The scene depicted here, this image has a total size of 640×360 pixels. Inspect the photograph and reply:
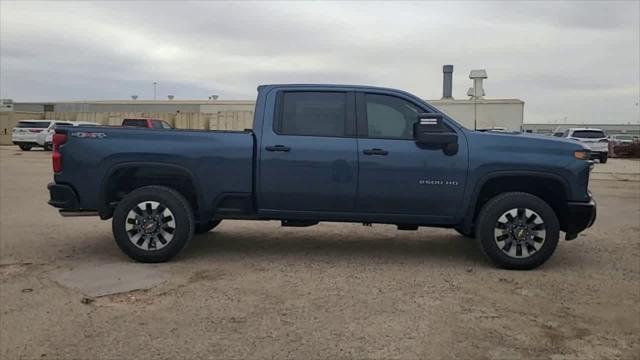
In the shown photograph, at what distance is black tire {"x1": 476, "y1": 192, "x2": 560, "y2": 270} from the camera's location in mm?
6504

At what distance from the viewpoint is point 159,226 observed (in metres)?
6.66

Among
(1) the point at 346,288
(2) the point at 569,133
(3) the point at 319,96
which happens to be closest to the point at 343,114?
(3) the point at 319,96

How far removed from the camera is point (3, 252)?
283 inches

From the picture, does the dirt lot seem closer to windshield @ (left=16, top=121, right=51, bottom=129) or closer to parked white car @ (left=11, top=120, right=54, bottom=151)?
parked white car @ (left=11, top=120, right=54, bottom=151)

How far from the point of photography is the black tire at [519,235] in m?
6.50

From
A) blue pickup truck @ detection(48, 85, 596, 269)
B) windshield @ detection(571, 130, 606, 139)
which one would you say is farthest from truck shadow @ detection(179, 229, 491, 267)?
windshield @ detection(571, 130, 606, 139)

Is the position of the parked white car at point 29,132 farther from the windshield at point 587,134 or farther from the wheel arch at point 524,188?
the wheel arch at point 524,188

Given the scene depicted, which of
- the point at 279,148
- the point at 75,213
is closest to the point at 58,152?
the point at 75,213

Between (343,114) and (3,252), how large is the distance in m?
4.28

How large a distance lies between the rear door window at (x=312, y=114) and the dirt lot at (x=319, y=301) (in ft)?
4.77

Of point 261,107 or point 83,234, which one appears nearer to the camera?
point 261,107

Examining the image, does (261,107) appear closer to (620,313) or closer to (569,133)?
(620,313)

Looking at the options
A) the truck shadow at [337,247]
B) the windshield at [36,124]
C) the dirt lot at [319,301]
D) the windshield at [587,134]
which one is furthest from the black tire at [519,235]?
the windshield at [36,124]

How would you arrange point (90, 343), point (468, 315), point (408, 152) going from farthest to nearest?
1. point (408, 152)
2. point (468, 315)
3. point (90, 343)
